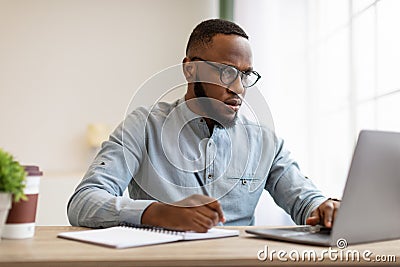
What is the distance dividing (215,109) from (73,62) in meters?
2.96

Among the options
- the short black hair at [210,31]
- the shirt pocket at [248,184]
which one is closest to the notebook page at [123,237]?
the shirt pocket at [248,184]

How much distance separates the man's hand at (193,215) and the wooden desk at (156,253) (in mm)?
56

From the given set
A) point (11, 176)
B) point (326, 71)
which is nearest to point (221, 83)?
point (11, 176)

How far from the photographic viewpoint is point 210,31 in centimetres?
168

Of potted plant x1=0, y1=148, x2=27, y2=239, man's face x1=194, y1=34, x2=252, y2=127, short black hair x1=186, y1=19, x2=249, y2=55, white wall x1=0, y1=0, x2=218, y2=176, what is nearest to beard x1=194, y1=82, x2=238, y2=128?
man's face x1=194, y1=34, x2=252, y2=127

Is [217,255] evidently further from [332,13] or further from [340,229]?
[332,13]

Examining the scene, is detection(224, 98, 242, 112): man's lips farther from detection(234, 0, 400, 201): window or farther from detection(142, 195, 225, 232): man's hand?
detection(234, 0, 400, 201): window

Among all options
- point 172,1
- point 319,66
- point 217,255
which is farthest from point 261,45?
point 217,255

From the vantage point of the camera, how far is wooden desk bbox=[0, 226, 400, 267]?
96cm

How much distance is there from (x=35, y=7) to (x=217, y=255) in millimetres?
3686

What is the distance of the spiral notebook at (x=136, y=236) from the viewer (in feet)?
3.64

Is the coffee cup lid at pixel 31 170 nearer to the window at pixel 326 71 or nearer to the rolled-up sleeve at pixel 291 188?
the rolled-up sleeve at pixel 291 188

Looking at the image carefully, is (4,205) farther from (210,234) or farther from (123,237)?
(210,234)

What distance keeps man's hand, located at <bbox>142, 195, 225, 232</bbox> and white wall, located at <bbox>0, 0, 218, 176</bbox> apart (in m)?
3.10
